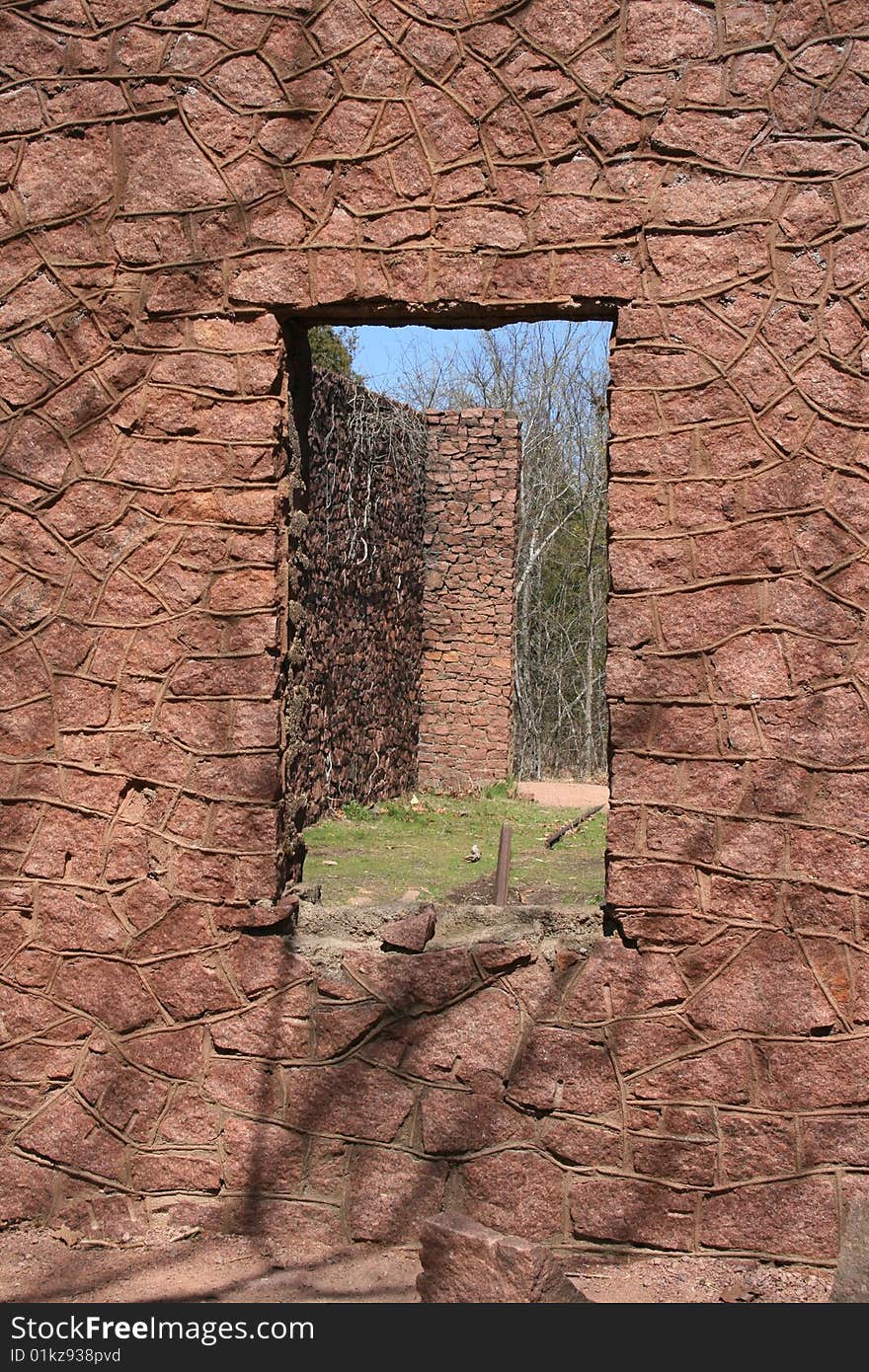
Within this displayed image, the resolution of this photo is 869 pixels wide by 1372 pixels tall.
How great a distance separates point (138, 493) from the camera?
11.8ft

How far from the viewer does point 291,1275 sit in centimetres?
333

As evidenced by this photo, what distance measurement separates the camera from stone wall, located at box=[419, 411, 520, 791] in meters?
13.4

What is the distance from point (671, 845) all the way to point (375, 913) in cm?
92

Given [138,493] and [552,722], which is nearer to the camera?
[138,493]

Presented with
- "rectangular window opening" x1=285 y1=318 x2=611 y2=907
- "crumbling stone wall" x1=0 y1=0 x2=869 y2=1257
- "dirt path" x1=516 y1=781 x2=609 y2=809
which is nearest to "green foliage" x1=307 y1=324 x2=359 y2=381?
"rectangular window opening" x1=285 y1=318 x2=611 y2=907

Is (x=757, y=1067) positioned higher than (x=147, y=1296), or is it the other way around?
(x=757, y=1067)

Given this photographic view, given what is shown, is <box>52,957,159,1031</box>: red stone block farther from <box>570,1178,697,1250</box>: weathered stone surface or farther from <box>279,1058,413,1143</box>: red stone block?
<box>570,1178,697,1250</box>: weathered stone surface

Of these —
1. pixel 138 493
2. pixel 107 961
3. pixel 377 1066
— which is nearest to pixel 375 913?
pixel 377 1066

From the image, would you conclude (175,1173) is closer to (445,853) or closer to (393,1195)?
(393,1195)

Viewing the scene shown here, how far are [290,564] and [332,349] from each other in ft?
41.8

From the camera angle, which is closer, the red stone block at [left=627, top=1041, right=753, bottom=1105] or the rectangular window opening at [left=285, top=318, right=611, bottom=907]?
the red stone block at [left=627, top=1041, right=753, bottom=1105]

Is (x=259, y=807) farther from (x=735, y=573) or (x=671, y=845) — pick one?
(x=735, y=573)

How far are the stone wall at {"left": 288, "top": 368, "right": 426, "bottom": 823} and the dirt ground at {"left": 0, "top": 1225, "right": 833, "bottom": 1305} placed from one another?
560 centimetres

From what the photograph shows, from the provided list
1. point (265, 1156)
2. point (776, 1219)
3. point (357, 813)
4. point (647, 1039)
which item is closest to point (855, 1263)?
point (776, 1219)
